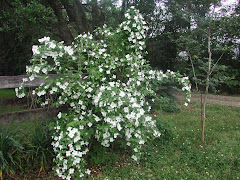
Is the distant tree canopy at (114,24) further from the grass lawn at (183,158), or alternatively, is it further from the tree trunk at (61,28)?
the grass lawn at (183,158)

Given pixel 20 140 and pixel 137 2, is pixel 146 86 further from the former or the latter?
pixel 137 2

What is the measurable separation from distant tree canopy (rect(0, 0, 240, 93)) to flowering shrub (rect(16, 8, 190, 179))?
1.47 metres

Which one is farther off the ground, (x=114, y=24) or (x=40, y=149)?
(x=114, y=24)

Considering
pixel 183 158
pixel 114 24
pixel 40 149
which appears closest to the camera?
pixel 40 149

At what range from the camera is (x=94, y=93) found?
113 inches

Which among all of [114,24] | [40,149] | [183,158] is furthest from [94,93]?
[114,24]

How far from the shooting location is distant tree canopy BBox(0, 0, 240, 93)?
398 centimetres

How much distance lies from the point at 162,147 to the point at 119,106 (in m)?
1.56

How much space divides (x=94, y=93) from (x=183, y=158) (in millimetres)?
1775

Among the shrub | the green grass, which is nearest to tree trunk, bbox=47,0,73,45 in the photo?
the shrub

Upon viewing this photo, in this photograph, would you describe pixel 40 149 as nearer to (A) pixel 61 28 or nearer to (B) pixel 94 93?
(B) pixel 94 93

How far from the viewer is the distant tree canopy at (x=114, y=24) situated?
3.98 meters

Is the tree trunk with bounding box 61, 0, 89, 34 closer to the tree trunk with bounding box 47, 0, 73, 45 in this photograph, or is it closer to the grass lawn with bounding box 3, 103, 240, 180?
the tree trunk with bounding box 47, 0, 73, 45

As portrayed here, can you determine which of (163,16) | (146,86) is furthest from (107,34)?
(163,16)
